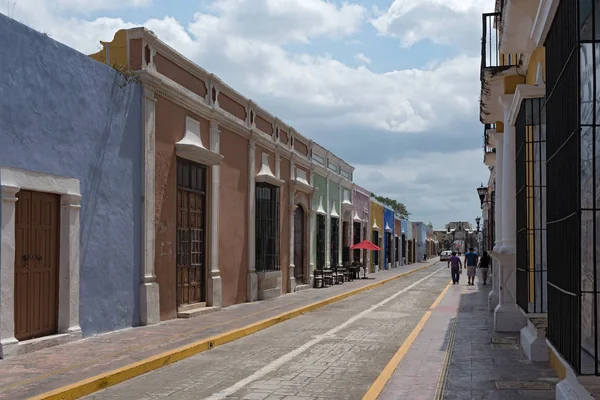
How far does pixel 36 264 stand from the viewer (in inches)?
409

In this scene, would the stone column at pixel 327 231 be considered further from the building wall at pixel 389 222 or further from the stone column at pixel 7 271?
the building wall at pixel 389 222

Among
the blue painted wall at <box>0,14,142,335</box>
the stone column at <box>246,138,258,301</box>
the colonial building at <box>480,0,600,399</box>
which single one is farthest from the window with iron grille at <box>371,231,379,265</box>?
the colonial building at <box>480,0,600,399</box>

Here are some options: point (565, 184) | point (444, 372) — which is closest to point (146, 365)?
point (444, 372)

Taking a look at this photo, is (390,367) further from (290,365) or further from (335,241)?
(335,241)

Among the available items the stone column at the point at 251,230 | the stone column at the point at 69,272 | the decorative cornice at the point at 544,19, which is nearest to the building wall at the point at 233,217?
the stone column at the point at 251,230

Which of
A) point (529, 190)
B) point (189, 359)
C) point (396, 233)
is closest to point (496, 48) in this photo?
point (529, 190)

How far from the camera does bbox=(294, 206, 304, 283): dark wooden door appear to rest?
26.0 metres

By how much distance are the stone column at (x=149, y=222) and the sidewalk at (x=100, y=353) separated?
0.40 metres

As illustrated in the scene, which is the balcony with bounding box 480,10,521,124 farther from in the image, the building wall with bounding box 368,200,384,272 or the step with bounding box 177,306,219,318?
the building wall with bounding box 368,200,384,272

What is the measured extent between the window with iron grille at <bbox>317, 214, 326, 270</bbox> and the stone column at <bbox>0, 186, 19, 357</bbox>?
20142 mm

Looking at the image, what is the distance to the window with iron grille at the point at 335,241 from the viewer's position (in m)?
32.3

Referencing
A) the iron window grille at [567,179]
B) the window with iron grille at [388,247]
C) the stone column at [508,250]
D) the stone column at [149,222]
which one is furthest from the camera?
the window with iron grille at [388,247]

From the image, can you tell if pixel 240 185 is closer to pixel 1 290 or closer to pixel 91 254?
pixel 91 254

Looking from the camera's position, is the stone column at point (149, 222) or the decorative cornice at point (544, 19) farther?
the stone column at point (149, 222)
